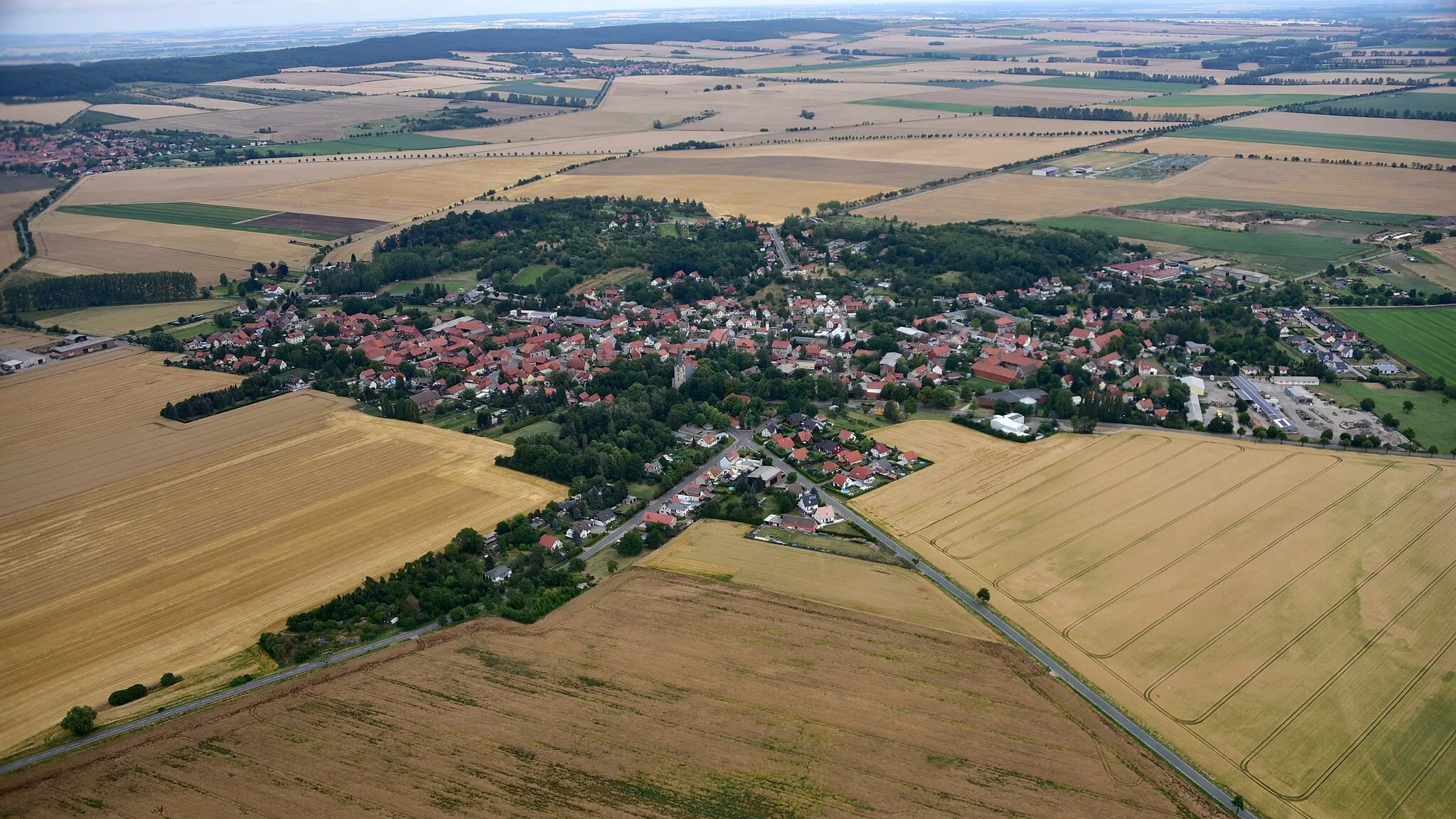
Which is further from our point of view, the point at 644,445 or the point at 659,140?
the point at 659,140

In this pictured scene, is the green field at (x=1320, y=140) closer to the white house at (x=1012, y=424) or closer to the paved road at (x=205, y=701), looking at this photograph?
the white house at (x=1012, y=424)

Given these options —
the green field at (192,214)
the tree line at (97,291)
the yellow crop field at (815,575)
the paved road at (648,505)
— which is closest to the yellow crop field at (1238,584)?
the yellow crop field at (815,575)

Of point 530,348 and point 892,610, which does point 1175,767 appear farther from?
point 530,348

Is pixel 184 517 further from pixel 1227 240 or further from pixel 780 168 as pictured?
pixel 780 168

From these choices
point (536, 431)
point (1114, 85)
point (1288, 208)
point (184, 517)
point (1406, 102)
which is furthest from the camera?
point (1114, 85)

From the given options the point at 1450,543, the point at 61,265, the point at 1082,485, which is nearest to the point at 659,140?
the point at 61,265

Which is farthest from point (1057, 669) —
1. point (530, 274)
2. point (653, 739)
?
point (530, 274)

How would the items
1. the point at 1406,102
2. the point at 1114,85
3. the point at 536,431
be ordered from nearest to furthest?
the point at 536,431, the point at 1406,102, the point at 1114,85
